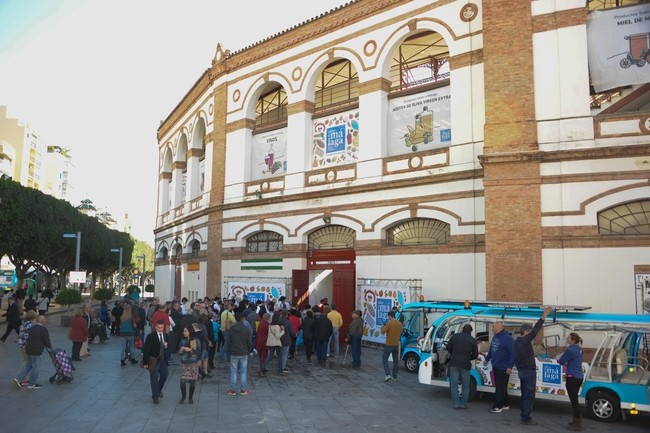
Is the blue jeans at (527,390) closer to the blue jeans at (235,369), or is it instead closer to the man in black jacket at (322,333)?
the blue jeans at (235,369)

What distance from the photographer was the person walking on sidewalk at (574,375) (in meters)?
9.11

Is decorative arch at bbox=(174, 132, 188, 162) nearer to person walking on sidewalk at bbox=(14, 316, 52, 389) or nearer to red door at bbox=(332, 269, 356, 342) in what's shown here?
red door at bbox=(332, 269, 356, 342)

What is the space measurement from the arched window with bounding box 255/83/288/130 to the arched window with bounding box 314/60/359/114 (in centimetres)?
203

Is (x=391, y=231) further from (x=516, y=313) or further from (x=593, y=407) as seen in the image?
(x=593, y=407)

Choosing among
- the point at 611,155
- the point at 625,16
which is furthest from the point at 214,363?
the point at 625,16

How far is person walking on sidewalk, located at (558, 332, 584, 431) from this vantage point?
29.9ft

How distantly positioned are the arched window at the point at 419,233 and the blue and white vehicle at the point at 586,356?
6221 millimetres

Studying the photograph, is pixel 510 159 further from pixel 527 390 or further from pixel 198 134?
pixel 198 134

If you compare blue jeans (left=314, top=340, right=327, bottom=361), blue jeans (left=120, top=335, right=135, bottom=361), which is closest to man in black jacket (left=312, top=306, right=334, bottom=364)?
blue jeans (left=314, top=340, right=327, bottom=361)

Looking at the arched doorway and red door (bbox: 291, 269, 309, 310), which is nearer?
the arched doorway

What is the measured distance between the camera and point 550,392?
33.7 feet

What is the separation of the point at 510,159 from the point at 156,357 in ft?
35.3

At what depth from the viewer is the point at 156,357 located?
10.3 metres

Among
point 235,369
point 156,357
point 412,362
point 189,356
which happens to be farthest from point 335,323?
point 156,357
